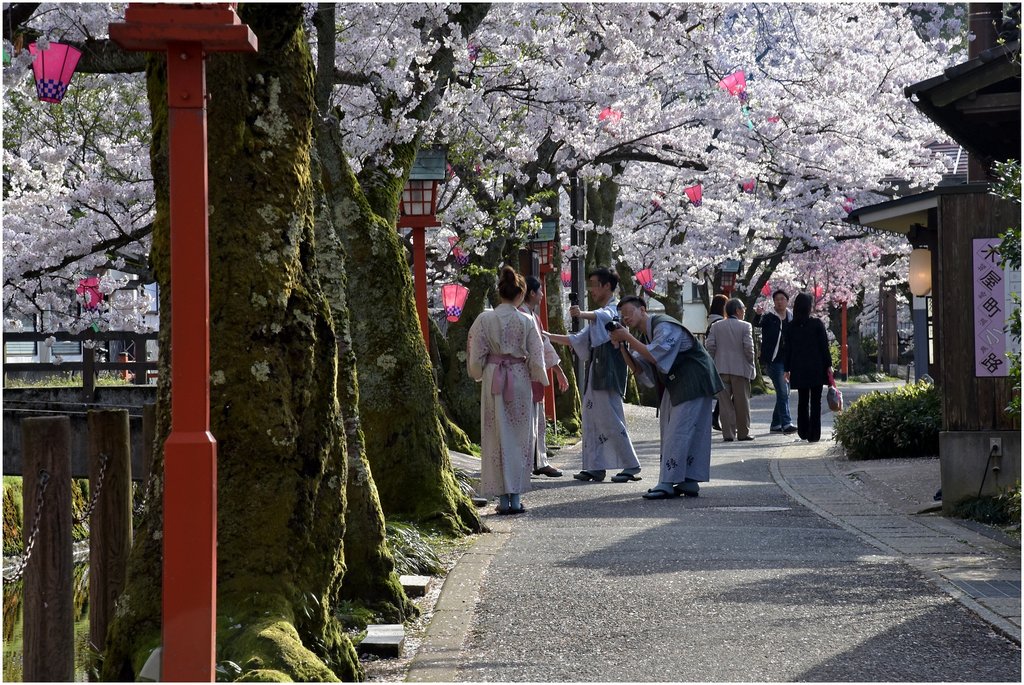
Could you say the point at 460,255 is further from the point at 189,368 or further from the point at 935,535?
the point at 189,368

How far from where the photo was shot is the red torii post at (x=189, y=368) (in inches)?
151

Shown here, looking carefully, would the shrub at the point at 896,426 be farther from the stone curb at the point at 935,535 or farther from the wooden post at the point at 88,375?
the wooden post at the point at 88,375

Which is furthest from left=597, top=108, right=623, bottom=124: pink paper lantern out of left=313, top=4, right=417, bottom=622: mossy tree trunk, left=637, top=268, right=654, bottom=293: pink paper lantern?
left=313, top=4, right=417, bottom=622: mossy tree trunk

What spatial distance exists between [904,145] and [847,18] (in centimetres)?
315

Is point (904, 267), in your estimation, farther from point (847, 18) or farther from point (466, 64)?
point (466, 64)

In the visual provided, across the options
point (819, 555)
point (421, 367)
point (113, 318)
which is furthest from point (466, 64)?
point (113, 318)

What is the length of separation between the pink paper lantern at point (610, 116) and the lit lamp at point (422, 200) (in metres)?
4.41

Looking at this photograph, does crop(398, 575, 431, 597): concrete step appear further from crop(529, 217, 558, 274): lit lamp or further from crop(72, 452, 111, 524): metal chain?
crop(529, 217, 558, 274): lit lamp

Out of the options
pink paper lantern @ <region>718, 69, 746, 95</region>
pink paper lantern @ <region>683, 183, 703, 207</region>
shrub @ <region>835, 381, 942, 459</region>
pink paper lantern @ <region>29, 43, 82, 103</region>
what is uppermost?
pink paper lantern @ <region>718, 69, 746, 95</region>

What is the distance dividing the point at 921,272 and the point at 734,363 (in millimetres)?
2905

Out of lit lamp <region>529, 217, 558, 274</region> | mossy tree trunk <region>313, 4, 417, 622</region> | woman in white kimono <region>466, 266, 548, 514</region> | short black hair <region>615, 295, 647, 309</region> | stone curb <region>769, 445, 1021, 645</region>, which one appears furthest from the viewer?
lit lamp <region>529, 217, 558, 274</region>

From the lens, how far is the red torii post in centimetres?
383

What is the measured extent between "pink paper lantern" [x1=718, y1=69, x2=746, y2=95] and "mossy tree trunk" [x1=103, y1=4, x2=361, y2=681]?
52.9ft

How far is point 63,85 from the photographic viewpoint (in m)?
10.2
